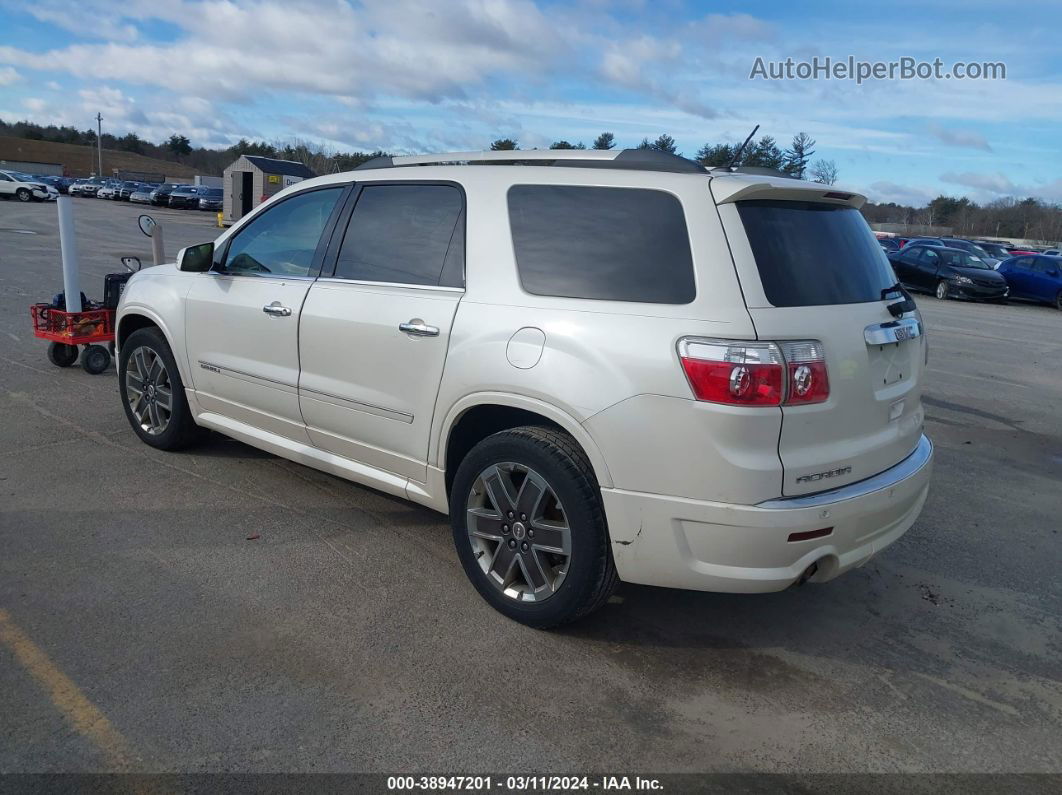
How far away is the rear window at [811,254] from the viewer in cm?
318

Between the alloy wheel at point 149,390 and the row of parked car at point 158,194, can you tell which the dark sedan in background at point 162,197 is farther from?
the alloy wheel at point 149,390

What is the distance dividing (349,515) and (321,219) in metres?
1.65

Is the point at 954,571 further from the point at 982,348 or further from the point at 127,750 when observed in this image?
the point at 982,348

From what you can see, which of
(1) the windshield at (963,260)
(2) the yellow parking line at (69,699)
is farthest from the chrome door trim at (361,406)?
(1) the windshield at (963,260)

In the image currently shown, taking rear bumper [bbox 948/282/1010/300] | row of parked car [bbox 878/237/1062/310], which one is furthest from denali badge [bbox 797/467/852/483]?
rear bumper [bbox 948/282/1010/300]

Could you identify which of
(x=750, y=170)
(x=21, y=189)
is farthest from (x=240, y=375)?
(x=21, y=189)

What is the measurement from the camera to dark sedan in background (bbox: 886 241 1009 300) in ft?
78.1

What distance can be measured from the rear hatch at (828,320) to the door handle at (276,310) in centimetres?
238

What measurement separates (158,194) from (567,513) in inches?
2215

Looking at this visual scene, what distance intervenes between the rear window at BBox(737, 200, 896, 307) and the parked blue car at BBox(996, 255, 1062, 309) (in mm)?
24683

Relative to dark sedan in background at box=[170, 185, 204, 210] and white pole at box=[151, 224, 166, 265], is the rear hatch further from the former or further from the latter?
dark sedan in background at box=[170, 185, 204, 210]

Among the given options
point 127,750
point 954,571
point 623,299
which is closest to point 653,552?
point 623,299

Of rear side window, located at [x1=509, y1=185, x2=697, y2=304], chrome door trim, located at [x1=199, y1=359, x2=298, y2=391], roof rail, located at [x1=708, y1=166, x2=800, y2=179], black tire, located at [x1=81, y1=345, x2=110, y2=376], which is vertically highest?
roof rail, located at [x1=708, y1=166, x2=800, y2=179]

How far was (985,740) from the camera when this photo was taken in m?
2.99
